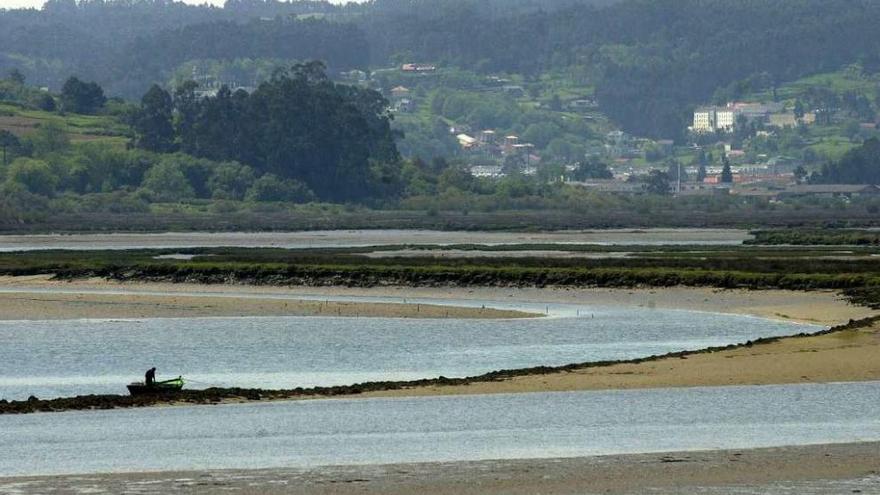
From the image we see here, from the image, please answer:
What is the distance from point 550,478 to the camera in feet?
87.7

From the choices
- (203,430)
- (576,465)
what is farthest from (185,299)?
(576,465)

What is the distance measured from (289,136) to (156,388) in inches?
5427

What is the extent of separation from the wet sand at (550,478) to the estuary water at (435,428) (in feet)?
2.71

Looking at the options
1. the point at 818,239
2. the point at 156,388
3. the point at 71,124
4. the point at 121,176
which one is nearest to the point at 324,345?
the point at 156,388

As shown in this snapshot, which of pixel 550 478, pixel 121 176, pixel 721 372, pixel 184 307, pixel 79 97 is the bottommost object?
pixel 121 176

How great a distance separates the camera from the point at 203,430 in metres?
31.7

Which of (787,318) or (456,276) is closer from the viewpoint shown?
(787,318)

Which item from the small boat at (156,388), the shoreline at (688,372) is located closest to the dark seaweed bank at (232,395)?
the shoreline at (688,372)

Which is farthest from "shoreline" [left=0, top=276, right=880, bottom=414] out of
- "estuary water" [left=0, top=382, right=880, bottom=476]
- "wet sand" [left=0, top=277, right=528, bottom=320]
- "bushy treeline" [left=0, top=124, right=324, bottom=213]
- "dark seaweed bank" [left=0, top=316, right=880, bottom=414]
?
"bushy treeline" [left=0, top=124, right=324, bottom=213]

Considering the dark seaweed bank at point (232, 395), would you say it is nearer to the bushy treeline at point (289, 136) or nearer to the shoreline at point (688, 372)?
the shoreline at point (688, 372)

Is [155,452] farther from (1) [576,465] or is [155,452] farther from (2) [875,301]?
(2) [875,301]

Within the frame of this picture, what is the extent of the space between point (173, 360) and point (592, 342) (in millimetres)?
10226

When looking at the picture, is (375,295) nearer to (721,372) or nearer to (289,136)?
(721,372)

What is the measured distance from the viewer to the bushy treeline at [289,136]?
17138 cm
